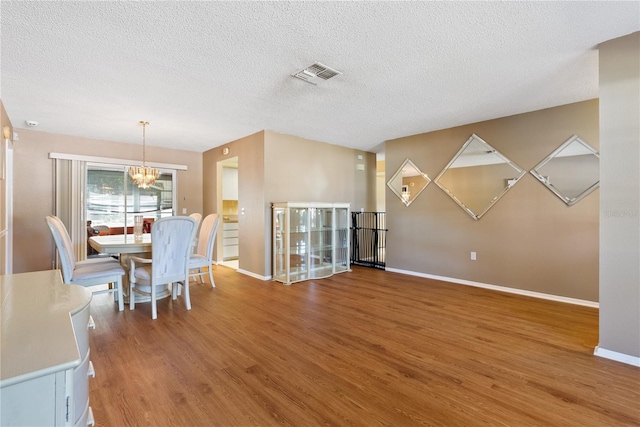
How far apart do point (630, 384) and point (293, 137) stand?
16.0 feet

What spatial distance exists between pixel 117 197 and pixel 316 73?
4.83 m

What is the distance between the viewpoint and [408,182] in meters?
5.38

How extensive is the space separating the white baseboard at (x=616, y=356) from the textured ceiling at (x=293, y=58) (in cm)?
247

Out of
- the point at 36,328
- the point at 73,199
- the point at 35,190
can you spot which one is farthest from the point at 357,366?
the point at 35,190

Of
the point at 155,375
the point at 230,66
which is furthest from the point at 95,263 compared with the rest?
the point at 230,66

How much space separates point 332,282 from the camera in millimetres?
4758

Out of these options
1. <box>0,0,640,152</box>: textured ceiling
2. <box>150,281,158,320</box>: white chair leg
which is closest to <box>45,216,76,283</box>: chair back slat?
<box>150,281,158,320</box>: white chair leg

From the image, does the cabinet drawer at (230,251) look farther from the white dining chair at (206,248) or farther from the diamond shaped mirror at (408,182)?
the diamond shaped mirror at (408,182)

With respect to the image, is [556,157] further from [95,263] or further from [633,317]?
[95,263]

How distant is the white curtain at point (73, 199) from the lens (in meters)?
4.91

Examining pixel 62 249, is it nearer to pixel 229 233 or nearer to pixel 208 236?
pixel 208 236

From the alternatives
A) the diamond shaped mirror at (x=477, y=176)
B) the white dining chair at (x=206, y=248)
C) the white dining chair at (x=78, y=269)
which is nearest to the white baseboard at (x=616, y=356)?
the diamond shaped mirror at (x=477, y=176)

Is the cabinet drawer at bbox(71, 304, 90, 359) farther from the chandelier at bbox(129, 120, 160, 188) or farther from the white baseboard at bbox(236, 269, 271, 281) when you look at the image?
the chandelier at bbox(129, 120, 160, 188)

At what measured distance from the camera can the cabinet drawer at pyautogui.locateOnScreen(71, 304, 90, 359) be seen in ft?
3.43
